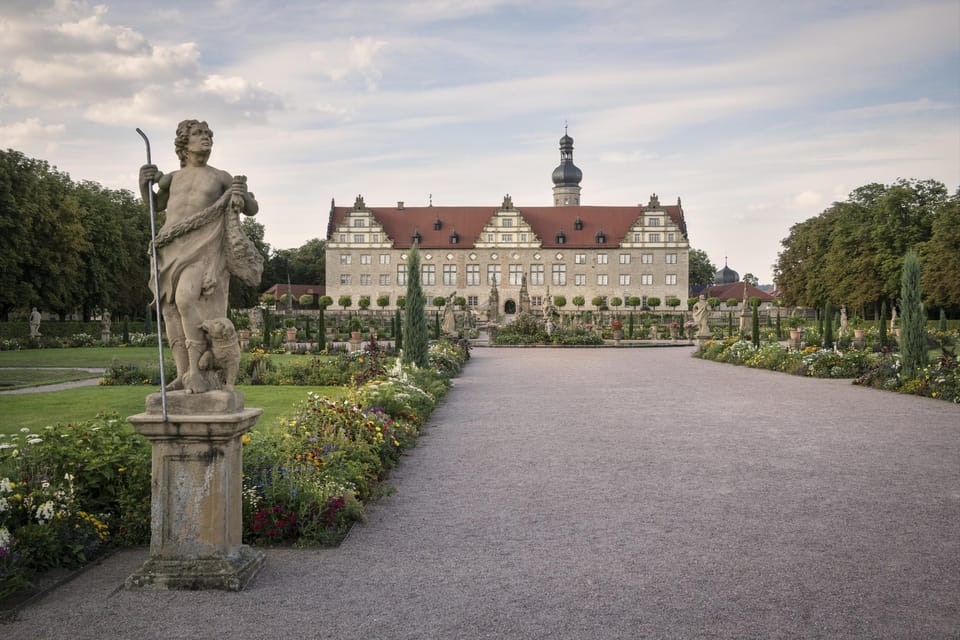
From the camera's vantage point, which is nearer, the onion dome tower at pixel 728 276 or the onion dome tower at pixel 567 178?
the onion dome tower at pixel 567 178

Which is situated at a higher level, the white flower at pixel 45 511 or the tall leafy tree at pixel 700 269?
the tall leafy tree at pixel 700 269

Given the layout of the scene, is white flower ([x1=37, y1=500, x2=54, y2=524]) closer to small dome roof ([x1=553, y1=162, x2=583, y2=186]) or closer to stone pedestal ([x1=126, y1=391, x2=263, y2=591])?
stone pedestal ([x1=126, y1=391, x2=263, y2=591])

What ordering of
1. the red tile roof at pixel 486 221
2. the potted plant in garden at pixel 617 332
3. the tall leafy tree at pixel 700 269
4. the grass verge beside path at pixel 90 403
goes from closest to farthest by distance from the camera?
1. the grass verge beside path at pixel 90 403
2. the potted plant in garden at pixel 617 332
3. the red tile roof at pixel 486 221
4. the tall leafy tree at pixel 700 269

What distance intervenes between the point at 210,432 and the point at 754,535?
365 cm

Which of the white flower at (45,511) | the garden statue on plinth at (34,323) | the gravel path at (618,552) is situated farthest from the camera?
the garden statue on plinth at (34,323)

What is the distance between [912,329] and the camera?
14.8m

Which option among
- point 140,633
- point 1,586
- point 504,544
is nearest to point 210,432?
point 140,633

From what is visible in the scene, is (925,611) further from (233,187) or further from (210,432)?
(233,187)

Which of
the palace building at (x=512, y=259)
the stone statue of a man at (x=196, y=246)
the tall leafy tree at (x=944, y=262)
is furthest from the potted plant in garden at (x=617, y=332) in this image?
the stone statue of a man at (x=196, y=246)

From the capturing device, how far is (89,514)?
502cm

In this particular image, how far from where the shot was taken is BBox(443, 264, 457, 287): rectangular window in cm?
6631

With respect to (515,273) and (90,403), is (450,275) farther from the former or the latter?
(90,403)

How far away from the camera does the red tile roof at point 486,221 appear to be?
6650cm

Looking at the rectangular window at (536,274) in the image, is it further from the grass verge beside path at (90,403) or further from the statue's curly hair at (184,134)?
the statue's curly hair at (184,134)
